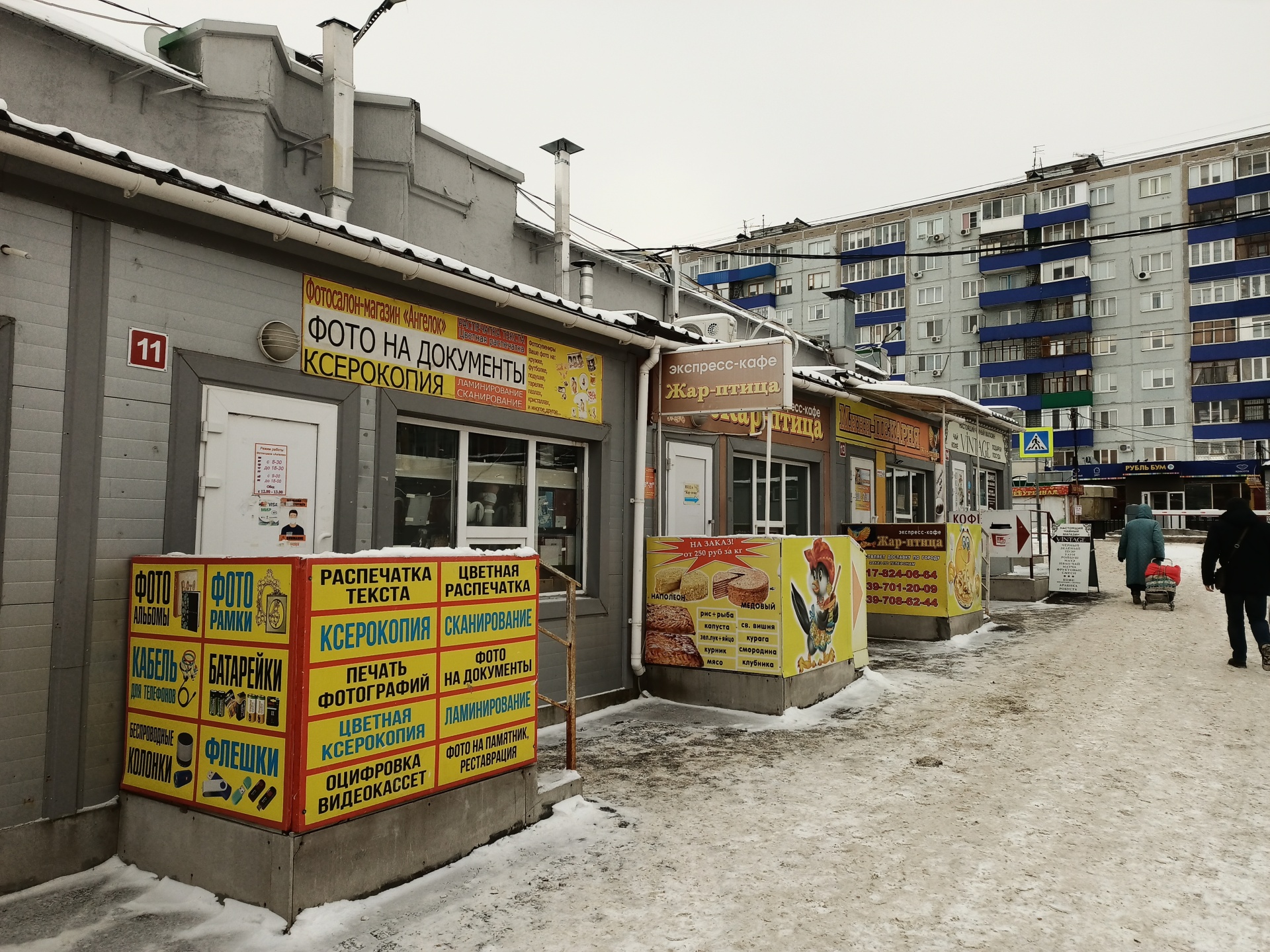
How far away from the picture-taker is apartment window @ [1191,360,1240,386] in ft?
155

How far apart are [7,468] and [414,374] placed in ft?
9.08

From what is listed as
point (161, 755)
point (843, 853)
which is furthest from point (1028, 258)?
point (161, 755)

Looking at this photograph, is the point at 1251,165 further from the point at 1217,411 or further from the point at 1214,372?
the point at 1217,411

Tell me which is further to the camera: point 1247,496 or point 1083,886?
point 1247,496

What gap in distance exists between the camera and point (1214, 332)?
47.8 m

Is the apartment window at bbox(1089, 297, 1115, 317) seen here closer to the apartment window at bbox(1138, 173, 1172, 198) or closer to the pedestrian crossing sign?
Result: the apartment window at bbox(1138, 173, 1172, 198)

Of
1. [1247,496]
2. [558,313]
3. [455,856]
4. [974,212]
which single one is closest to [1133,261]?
[974,212]

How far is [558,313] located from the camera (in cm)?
729

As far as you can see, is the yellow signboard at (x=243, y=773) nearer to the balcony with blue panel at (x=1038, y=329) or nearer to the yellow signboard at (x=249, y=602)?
the yellow signboard at (x=249, y=602)

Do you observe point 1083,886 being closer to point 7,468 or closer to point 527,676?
point 527,676

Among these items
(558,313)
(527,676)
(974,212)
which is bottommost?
(527,676)


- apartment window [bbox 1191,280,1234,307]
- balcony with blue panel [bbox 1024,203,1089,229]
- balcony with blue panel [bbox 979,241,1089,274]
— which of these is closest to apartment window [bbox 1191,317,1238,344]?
apartment window [bbox 1191,280,1234,307]

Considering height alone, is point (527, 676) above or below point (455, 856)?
above

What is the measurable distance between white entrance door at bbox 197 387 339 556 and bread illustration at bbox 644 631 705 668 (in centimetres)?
369
